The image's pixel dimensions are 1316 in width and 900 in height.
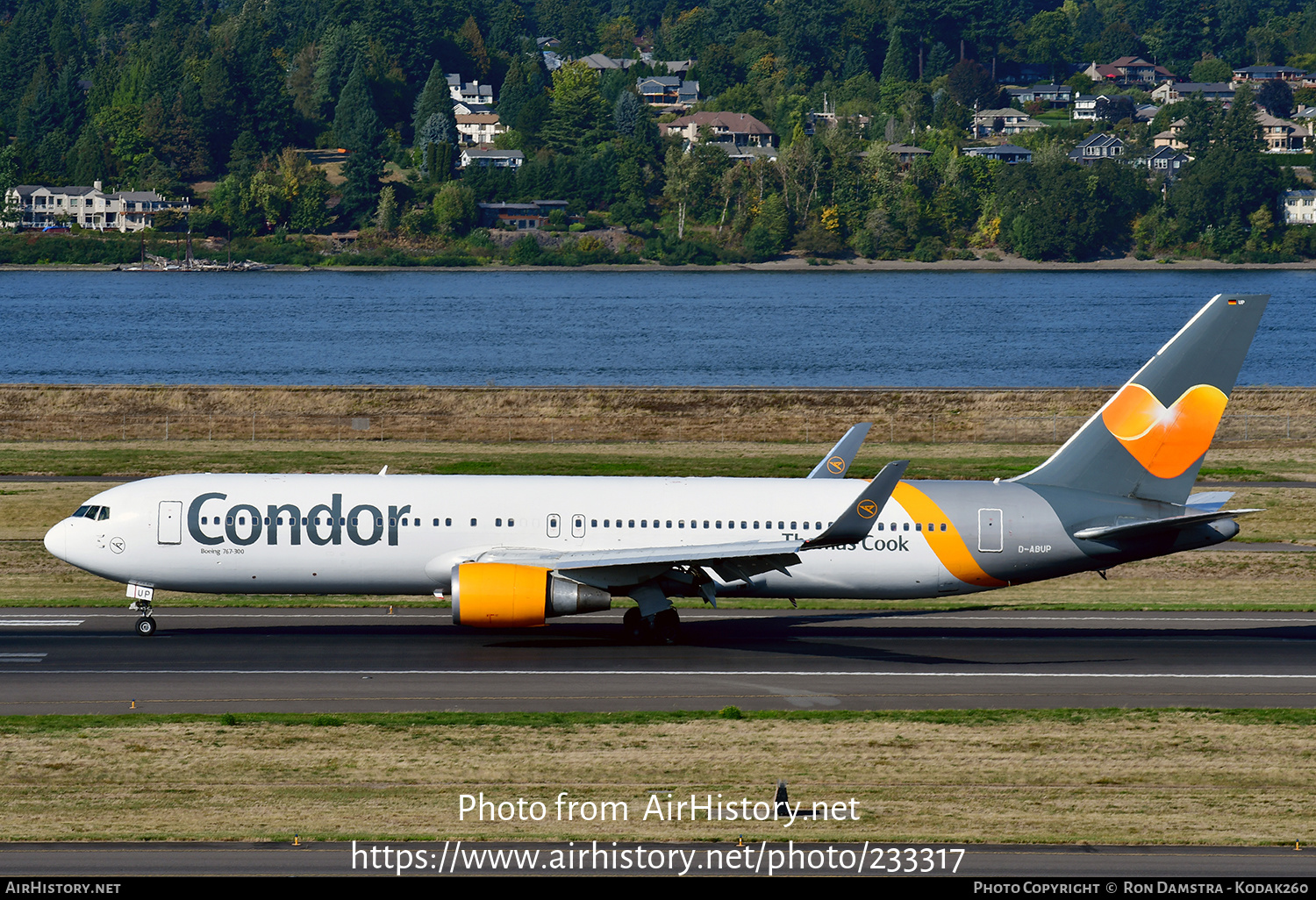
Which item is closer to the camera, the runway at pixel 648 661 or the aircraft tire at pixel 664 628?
the runway at pixel 648 661

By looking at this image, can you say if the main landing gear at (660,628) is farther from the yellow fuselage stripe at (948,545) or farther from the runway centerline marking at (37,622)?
the runway centerline marking at (37,622)

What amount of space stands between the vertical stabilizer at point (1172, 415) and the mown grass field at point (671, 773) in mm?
8502

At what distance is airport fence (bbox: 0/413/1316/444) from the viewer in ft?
252

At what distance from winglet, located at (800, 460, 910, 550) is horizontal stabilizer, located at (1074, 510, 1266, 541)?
22.8 feet

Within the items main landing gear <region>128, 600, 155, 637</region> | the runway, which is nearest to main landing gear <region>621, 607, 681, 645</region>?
the runway

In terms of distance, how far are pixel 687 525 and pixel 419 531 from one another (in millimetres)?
6636

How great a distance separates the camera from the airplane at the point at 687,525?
38.0 meters

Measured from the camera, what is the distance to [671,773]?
2748cm

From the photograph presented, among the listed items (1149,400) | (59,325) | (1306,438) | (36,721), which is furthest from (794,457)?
(59,325)

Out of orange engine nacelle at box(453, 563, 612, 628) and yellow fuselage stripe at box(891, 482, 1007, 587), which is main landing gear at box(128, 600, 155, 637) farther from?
yellow fuselage stripe at box(891, 482, 1007, 587)

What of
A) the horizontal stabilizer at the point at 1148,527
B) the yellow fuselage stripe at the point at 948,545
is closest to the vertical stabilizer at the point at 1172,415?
the horizontal stabilizer at the point at 1148,527

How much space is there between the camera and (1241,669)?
36.8 m

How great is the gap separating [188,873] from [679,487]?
19637 millimetres

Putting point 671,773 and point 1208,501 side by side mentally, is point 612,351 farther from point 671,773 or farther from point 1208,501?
point 671,773
